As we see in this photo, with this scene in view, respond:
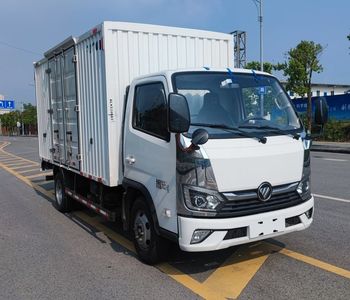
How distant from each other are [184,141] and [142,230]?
142cm

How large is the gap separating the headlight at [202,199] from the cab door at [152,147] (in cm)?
21

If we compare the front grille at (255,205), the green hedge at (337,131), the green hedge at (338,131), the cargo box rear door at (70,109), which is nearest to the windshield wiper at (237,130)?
the front grille at (255,205)

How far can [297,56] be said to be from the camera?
28.2 metres

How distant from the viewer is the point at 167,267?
200 inches

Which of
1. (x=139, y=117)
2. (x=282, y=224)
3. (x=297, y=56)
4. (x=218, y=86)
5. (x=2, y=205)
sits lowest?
(x=2, y=205)

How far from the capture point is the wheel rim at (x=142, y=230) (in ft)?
16.8

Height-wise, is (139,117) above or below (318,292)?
above

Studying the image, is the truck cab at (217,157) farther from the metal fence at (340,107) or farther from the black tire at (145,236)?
the metal fence at (340,107)

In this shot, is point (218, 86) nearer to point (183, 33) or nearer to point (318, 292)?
point (183, 33)

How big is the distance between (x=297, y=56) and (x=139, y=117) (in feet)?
82.0

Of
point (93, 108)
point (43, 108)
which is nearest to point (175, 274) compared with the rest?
point (93, 108)

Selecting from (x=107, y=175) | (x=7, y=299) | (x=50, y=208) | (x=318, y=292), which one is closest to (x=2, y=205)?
(x=50, y=208)

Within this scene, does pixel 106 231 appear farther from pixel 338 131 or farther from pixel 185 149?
pixel 338 131

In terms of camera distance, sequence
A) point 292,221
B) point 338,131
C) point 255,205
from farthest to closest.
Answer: point 338,131, point 292,221, point 255,205
